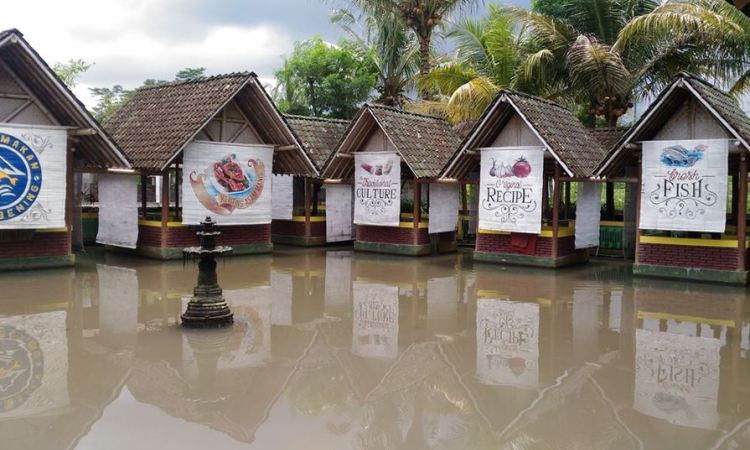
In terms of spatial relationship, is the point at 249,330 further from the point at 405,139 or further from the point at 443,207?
the point at 443,207

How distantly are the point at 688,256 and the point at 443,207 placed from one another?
591 cm

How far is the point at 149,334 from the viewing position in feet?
26.5

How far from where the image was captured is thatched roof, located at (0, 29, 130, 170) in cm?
1186

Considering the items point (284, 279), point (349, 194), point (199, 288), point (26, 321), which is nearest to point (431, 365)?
point (199, 288)

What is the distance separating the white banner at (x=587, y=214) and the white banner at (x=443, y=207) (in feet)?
10.7

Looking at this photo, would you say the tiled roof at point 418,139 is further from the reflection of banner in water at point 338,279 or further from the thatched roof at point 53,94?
the thatched roof at point 53,94

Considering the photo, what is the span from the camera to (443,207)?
17.0 meters

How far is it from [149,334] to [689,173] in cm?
954

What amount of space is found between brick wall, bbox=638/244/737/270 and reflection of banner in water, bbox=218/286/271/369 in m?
7.10

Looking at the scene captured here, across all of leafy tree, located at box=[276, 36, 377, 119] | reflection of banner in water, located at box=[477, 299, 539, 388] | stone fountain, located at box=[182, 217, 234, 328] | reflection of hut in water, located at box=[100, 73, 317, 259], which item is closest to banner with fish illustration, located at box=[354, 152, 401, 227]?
reflection of hut in water, located at box=[100, 73, 317, 259]

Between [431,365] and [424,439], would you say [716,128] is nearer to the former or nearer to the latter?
[431,365]

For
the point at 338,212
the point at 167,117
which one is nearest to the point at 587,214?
the point at 338,212

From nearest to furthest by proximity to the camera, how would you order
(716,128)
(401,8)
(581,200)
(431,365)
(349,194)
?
(431,365)
(716,128)
(581,200)
(349,194)
(401,8)

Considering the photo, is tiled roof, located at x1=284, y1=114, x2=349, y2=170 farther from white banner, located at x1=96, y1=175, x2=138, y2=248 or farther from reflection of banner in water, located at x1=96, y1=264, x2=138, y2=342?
reflection of banner in water, located at x1=96, y1=264, x2=138, y2=342
